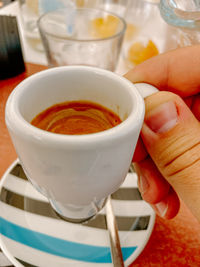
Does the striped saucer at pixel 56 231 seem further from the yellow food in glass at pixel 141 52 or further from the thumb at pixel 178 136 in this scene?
the yellow food in glass at pixel 141 52

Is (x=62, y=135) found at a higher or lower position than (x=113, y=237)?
higher

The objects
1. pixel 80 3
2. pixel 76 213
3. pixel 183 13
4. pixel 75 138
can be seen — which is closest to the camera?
pixel 75 138

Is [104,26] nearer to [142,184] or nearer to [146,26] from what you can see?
[146,26]

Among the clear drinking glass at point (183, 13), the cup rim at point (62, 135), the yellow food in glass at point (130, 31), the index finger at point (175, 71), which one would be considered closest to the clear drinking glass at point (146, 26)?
the yellow food in glass at point (130, 31)

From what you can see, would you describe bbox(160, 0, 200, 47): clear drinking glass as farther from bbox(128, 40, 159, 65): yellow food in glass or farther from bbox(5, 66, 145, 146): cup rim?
bbox(5, 66, 145, 146): cup rim

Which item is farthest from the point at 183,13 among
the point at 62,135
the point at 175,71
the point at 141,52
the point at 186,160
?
the point at 62,135

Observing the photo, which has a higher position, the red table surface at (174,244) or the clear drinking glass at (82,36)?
the clear drinking glass at (82,36)

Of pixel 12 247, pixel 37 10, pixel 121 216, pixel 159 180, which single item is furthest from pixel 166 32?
pixel 12 247

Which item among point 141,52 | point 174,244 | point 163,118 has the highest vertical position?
point 163,118
